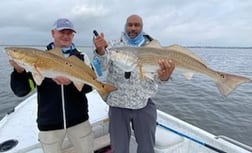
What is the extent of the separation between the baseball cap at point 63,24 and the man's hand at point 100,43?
40cm

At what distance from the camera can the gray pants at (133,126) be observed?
3665 mm

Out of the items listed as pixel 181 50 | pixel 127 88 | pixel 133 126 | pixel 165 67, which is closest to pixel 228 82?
pixel 181 50

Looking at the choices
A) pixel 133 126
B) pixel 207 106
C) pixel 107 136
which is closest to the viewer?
pixel 133 126

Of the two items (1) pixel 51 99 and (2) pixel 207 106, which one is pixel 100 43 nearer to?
(1) pixel 51 99

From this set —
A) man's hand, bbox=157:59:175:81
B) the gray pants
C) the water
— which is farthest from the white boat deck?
the water

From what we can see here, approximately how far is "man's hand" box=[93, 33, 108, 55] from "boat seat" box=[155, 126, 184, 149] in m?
1.74

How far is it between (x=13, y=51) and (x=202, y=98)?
472 inches

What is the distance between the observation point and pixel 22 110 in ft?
19.8

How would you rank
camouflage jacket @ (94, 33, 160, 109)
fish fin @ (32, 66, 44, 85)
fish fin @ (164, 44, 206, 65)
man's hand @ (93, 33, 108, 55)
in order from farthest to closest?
camouflage jacket @ (94, 33, 160, 109) < fish fin @ (164, 44, 206, 65) < man's hand @ (93, 33, 108, 55) < fish fin @ (32, 66, 44, 85)

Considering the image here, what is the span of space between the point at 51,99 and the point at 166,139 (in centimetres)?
188

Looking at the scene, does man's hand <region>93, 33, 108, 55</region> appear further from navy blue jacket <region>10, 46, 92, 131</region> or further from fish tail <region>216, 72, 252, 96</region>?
fish tail <region>216, 72, 252, 96</region>

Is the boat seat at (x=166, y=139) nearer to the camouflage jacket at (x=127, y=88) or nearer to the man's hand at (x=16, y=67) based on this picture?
the camouflage jacket at (x=127, y=88)

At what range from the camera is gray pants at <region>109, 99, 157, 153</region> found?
366cm

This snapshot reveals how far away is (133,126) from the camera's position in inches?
148
